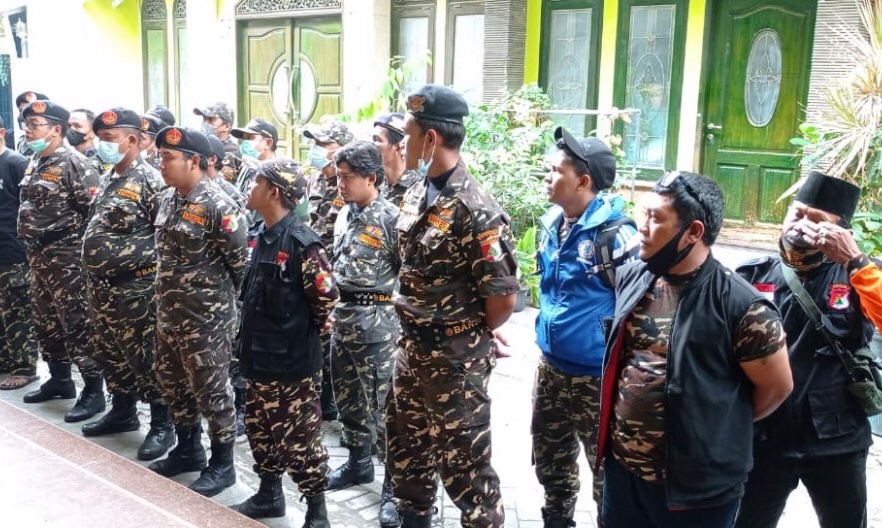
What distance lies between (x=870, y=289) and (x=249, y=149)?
5072 millimetres

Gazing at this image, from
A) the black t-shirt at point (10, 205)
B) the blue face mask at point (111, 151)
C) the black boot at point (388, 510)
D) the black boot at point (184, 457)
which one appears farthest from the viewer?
the black t-shirt at point (10, 205)

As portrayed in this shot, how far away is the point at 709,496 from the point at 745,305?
A: 57 centimetres

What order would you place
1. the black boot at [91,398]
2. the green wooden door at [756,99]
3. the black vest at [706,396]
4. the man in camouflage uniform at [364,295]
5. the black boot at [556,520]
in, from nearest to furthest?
the black vest at [706,396] → the black boot at [556,520] → the man in camouflage uniform at [364,295] → the black boot at [91,398] → the green wooden door at [756,99]

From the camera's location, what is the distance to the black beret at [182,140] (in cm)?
419

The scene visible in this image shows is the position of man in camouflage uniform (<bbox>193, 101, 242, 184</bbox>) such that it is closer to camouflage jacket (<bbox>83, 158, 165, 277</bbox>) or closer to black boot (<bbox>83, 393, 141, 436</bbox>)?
camouflage jacket (<bbox>83, 158, 165, 277</bbox>)

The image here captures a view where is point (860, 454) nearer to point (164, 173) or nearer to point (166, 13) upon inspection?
point (164, 173)

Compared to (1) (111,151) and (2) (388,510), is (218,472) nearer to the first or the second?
(2) (388,510)

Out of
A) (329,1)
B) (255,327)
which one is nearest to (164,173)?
(255,327)

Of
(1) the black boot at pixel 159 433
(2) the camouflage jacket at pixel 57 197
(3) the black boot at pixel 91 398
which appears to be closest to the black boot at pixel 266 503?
(1) the black boot at pixel 159 433

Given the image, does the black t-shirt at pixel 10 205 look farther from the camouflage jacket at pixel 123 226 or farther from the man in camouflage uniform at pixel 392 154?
the man in camouflage uniform at pixel 392 154

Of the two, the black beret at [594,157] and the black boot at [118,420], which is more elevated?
the black beret at [594,157]

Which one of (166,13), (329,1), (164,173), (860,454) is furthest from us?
(166,13)

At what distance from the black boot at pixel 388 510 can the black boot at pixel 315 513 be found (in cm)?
27

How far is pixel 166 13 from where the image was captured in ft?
47.0
